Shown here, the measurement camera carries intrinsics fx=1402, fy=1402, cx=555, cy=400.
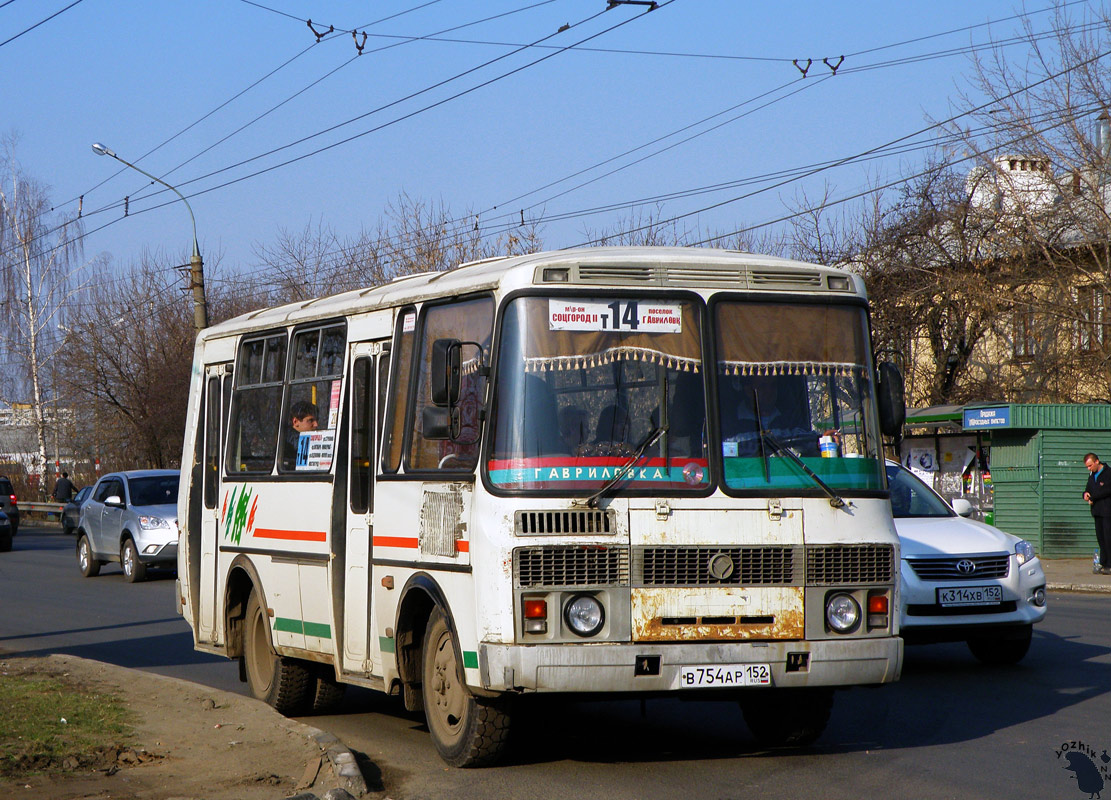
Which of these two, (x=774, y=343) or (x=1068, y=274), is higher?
(x=1068, y=274)

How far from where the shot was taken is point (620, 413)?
705cm

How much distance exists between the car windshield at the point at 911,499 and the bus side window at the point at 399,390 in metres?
5.74

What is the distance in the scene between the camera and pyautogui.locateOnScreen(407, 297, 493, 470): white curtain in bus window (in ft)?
23.9

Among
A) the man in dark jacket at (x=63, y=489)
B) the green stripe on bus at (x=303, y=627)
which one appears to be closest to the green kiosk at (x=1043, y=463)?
the green stripe on bus at (x=303, y=627)

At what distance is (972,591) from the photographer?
11.1m

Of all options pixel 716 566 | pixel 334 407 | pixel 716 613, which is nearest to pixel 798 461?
pixel 716 566

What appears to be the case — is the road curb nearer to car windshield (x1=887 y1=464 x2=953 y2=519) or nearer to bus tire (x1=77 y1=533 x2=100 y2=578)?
car windshield (x1=887 y1=464 x2=953 y2=519)

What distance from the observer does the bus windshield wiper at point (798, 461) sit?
722 centimetres

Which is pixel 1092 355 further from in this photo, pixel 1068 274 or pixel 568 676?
pixel 568 676

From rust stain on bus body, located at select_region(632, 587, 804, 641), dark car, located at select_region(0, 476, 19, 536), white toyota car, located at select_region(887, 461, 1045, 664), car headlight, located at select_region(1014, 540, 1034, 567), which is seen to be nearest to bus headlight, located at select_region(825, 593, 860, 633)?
rust stain on bus body, located at select_region(632, 587, 804, 641)

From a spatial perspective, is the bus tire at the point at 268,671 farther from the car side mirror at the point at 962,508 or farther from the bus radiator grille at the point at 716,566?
the car side mirror at the point at 962,508

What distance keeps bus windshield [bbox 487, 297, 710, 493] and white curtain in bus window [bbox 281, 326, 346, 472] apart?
2.31 meters

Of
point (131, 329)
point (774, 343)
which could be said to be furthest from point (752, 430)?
point (131, 329)

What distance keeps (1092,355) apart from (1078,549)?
5.79 metres
